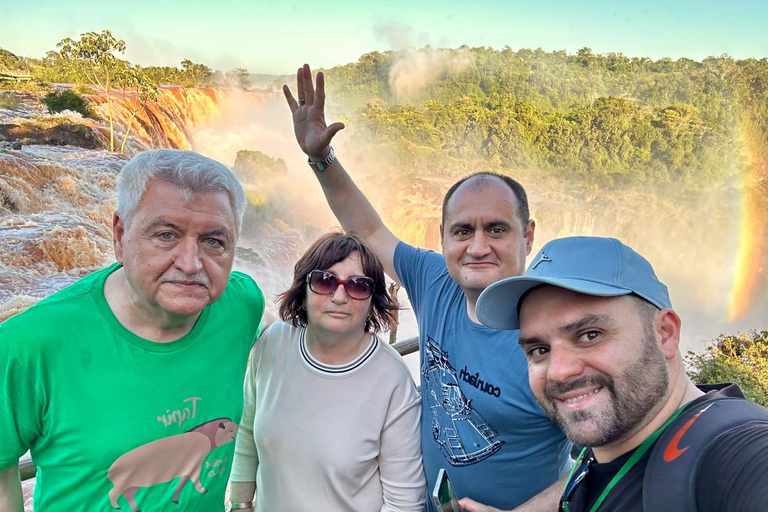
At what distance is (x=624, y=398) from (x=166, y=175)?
1.06 m

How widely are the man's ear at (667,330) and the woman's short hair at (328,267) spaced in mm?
851

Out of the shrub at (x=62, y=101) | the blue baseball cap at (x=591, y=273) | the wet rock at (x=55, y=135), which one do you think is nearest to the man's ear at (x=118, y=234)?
the blue baseball cap at (x=591, y=273)

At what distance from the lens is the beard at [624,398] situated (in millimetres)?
917

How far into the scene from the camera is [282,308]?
5.49 ft

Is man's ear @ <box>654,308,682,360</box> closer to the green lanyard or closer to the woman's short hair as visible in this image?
the green lanyard

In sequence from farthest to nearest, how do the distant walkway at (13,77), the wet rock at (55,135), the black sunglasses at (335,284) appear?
the distant walkway at (13,77), the wet rock at (55,135), the black sunglasses at (335,284)

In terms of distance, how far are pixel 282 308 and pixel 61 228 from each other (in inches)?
646

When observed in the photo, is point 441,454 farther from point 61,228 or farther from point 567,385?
point 61,228

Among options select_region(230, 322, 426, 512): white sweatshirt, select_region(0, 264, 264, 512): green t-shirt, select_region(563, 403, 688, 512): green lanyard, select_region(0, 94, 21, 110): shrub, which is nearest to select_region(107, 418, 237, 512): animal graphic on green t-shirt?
select_region(0, 264, 264, 512): green t-shirt

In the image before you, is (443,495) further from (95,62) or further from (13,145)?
(95,62)

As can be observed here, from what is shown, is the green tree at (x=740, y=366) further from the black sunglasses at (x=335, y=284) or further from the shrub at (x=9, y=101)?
the shrub at (x=9, y=101)

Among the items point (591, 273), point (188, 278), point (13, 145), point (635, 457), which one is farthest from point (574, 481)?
point (13, 145)

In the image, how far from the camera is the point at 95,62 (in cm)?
1834

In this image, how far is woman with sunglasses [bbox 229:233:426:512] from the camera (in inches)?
55.9
